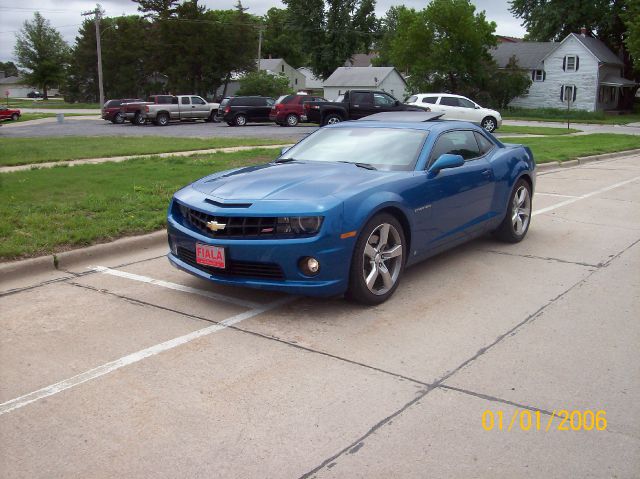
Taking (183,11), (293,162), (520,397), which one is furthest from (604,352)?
(183,11)

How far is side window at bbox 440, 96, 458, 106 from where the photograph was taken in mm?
29594

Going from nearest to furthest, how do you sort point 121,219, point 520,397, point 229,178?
point 520,397 < point 229,178 < point 121,219

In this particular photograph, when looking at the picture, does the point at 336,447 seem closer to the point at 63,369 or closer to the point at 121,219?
the point at 63,369

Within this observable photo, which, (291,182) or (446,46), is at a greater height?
(446,46)

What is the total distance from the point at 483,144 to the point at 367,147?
5.25ft

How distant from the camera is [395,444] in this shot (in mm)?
3229

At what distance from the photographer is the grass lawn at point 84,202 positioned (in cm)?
681

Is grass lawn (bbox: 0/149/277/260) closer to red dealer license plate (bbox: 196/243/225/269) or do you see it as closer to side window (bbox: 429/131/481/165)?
red dealer license plate (bbox: 196/243/225/269)

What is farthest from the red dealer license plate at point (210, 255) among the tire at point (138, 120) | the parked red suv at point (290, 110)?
the tire at point (138, 120)

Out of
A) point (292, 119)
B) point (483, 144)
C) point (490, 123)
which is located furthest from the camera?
point (292, 119)

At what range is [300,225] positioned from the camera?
192 inches

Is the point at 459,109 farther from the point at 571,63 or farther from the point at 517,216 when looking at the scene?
the point at 571,63

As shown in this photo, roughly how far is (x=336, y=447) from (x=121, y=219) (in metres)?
5.28
